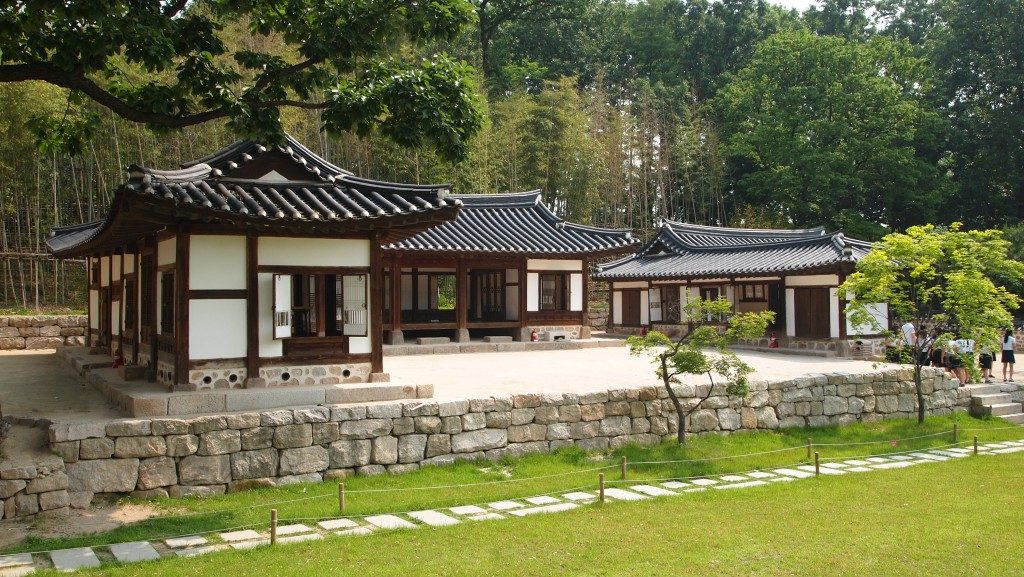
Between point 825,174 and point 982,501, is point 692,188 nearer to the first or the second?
point 825,174

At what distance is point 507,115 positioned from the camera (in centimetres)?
3198

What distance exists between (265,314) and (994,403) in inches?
586

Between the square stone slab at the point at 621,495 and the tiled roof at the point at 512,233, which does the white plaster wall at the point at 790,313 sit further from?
the square stone slab at the point at 621,495

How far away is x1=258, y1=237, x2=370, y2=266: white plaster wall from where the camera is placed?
36.4 feet

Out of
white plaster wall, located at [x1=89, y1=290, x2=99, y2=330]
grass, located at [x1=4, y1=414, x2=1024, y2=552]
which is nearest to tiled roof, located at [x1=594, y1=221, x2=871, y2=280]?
grass, located at [x1=4, y1=414, x2=1024, y2=552]

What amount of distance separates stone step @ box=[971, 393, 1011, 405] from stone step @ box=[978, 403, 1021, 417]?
12 centimetres

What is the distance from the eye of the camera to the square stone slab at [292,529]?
7.86 metres

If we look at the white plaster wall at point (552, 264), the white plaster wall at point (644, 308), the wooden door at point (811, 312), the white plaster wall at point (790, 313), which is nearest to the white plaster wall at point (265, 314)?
the white plaster wall at point (552, 264)

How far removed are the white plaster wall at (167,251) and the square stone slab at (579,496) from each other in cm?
646

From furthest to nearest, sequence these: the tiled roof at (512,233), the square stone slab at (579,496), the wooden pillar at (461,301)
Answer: the wooden pillar at (461,301) → the tiled roof at (512,233) → the square stone slab at (579,496)

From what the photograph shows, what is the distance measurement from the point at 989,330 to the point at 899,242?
2230mm

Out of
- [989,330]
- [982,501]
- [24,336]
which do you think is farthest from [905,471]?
[24,336]

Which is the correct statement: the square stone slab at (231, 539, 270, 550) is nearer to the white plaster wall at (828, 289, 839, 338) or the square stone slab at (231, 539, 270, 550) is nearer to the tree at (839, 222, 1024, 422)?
the tree at (839, 222, 1024, 422)

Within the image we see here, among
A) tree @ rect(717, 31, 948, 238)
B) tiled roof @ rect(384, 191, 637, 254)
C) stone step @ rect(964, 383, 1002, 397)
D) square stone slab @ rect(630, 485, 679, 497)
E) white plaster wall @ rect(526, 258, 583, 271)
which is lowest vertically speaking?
square stone slab @ rect(630, 485, 679, 497)
